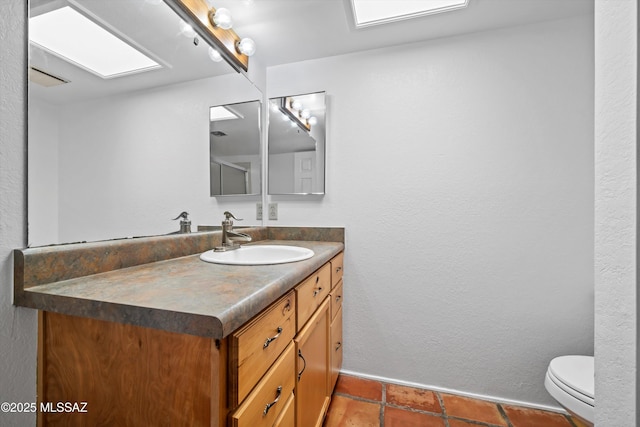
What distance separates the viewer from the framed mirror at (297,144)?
1.82m

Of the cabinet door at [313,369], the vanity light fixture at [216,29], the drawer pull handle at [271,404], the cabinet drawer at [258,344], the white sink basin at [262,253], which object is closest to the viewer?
the cabinet drawer at [258,344]

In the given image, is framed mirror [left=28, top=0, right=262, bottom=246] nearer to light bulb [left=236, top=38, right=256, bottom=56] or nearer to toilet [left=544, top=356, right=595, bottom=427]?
light bulb [left=236, top=38, right=256, bottom=56]

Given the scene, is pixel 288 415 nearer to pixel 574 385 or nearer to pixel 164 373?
pixel 164 373

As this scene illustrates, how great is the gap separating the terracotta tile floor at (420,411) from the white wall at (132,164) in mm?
1291

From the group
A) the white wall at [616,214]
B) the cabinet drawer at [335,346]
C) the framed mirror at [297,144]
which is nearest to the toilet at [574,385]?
the white wall at [616,214]

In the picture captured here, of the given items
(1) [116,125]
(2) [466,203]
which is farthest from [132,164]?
(2) [466,203]

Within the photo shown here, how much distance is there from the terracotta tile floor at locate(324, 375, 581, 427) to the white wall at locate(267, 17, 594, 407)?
8 centimetres

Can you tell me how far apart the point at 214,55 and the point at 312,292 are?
1356 millimetres

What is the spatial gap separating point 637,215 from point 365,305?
1460 mm

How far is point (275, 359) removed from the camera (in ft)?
2.48

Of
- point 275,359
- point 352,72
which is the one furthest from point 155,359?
point 352,72

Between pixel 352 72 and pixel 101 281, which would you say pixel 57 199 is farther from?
pixel 352 72

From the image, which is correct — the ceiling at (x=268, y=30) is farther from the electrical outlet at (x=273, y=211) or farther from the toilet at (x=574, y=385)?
the toilet at (x=574, y=385)

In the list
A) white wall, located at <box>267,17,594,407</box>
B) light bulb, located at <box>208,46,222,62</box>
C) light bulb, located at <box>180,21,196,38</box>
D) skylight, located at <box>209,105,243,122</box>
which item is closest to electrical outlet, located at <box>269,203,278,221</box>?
white wall, located at <box>267,17,594,407</box>
